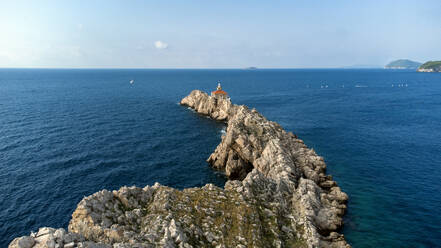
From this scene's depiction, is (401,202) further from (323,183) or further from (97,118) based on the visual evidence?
(97,118)

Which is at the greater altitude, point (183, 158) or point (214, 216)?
point (214, 216)

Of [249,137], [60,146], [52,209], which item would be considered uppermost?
[249,137]

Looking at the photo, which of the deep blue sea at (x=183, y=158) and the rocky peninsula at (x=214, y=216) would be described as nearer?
the rocky peninsula at (x=214, y=216)

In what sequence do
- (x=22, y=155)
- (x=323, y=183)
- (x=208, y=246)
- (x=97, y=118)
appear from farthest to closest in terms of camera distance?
1. (x=97, y=118)
2. (x=22, y=155)
3. (x=323, y=183)
4. (x=208, y=246)

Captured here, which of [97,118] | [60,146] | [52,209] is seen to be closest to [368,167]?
[52,209]

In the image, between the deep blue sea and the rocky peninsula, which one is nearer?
the rocky peninsula

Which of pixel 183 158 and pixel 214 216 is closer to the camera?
pixel 214 216

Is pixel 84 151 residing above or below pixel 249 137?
below

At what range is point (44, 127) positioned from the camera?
261 feet

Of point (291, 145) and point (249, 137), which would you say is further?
point (291, 145)

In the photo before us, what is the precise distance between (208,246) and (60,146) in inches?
2252

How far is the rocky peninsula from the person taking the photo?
21109 mm

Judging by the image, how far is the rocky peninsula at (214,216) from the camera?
831 inches

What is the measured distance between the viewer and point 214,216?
2683 cm
